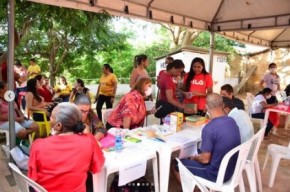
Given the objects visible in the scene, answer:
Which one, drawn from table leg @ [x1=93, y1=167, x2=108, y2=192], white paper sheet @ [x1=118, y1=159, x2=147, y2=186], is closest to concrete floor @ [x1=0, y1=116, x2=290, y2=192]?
white paper sheet @ [x1=118, y1=159, x2=147, y2=186]

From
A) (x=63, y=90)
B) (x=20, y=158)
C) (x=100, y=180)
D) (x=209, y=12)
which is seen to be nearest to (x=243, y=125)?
(x=100, y=180)

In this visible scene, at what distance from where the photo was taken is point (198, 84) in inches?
159

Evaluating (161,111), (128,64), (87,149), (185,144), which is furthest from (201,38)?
(87,149)

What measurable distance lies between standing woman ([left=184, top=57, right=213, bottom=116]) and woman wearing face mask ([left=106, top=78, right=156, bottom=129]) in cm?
121

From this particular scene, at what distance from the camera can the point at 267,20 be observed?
15.6ft

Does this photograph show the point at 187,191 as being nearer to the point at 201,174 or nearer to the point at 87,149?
the point at 201,174

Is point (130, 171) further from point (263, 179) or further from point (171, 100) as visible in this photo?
point (263, 179)

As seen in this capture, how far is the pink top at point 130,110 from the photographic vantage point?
2.89 meters

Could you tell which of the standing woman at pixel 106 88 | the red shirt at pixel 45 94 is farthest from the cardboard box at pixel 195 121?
the red shirt at pixel 45 94

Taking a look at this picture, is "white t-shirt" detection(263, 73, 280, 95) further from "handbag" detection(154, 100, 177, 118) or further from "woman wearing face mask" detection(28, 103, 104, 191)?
"woman wearing face mask" detection(28, 103, 104, 191)

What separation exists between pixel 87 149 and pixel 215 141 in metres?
1.04

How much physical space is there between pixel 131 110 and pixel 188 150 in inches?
28.9

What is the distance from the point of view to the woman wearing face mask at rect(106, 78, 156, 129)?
113 inches

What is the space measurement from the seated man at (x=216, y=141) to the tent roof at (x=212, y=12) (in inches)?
85.6
